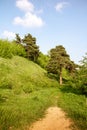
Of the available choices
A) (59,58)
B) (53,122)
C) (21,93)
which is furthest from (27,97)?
(59,58)

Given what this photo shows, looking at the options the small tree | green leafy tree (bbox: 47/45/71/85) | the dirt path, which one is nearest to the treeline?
green leafy tree (bbox: 47/45/71/85)

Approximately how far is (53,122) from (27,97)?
8.69 meters

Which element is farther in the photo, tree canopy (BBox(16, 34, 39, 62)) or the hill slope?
tree canopy (BBox(16, 34, 39, 62))

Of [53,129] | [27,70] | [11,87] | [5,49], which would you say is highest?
[5,49]

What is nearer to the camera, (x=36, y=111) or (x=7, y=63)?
(x=36, y=111)

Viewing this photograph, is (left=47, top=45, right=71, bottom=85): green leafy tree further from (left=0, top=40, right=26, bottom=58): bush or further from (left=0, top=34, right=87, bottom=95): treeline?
(left=0, top=40, right=26, bottom=58): bush

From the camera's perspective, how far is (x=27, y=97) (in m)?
20.7

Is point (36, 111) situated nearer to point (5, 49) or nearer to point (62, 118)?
point (62, 118)

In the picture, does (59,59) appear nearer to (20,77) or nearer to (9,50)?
(20,77)

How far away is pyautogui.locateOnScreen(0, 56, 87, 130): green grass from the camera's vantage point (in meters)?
11.9

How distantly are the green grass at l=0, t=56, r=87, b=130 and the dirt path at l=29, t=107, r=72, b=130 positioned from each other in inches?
16.3

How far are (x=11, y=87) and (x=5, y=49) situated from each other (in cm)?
1519

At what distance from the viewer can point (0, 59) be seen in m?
37.2

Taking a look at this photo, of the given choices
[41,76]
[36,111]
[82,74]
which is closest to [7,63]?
[41,76]
